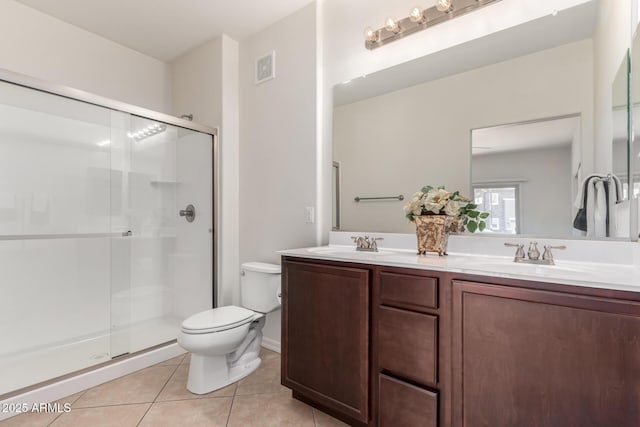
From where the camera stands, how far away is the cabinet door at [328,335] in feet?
4.56

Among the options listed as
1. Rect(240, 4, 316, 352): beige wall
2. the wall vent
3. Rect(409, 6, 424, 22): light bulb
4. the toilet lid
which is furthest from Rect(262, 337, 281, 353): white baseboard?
Rect(409, 6, 424, 22): light bulb

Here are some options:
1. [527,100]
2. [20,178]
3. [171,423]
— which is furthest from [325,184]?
[20,178]

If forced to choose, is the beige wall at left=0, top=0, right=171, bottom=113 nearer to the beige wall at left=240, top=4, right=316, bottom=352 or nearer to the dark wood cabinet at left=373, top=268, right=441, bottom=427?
the beige wall at left=240, top=4, right=316, bottom=352

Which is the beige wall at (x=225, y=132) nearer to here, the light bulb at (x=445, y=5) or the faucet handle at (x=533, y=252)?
the light bulb at (x=445, y=5)

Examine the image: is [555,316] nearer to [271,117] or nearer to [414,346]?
[414,346]

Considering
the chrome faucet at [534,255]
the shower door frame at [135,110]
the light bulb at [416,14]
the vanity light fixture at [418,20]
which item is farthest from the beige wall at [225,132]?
the chrome faucet at [534,255]

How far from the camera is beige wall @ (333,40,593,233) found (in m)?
1.37

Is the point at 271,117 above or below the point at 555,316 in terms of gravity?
above

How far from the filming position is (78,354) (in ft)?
7.00

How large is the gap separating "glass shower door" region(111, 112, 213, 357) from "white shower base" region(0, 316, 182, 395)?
0.04 feet

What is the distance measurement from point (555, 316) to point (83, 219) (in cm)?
277

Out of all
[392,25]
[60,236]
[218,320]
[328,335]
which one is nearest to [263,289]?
[218,320]

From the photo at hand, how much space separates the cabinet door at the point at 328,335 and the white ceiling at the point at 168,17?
1.88 meters

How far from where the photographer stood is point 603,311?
0.89 metres
